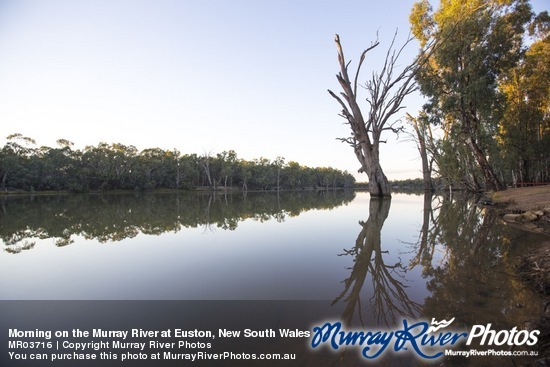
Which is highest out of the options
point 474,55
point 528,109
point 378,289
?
point 474,55

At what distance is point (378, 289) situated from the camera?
3.04 m

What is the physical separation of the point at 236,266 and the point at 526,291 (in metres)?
3.63

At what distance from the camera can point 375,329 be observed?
7.35 ft

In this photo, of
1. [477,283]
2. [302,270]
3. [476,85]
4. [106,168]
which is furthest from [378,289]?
[106,168]

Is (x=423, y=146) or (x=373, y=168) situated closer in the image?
(x=373, y=168)

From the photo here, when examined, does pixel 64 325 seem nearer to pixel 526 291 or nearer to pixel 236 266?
pixel 236 266

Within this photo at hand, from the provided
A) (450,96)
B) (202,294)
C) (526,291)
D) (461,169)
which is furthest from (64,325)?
(461,169)

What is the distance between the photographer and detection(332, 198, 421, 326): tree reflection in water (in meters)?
2.46

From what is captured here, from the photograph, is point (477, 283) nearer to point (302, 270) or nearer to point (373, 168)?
point (302, 270)

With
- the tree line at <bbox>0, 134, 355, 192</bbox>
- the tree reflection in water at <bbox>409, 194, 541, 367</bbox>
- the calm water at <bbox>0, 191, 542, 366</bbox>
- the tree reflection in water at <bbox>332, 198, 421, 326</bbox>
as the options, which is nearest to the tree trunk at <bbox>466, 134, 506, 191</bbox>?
the calm water at <bbox>0, 191, 542, 366</bbox>

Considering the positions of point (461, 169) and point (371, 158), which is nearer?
point (371, 158)

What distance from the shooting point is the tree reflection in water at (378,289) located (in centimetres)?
246

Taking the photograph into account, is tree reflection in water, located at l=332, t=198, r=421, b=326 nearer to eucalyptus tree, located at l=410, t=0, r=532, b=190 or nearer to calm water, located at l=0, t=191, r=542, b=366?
calm water, located at l=0, t=191, r=542, b=366

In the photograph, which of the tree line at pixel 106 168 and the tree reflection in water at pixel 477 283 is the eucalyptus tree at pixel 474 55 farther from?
the tree line at pixel 106 168
